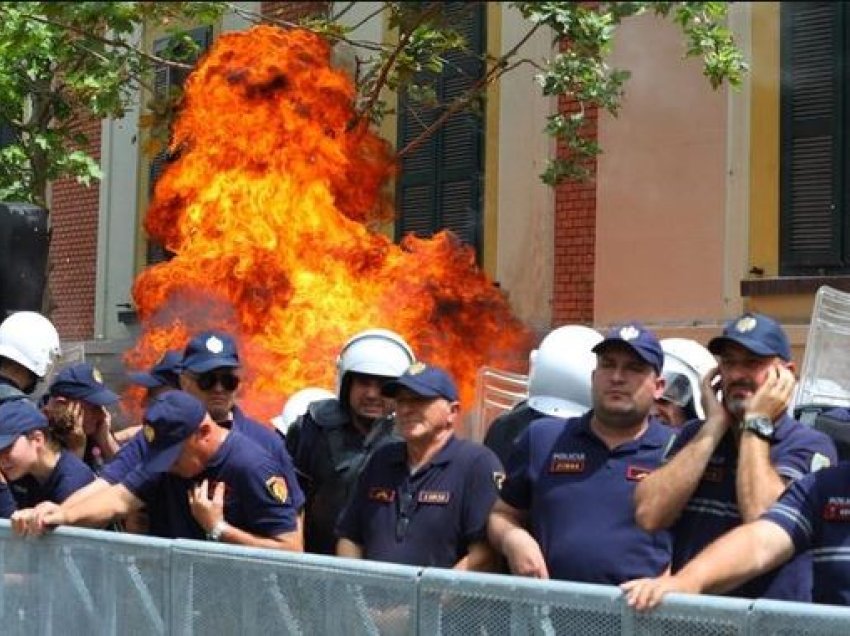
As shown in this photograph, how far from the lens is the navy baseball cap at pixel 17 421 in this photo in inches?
218

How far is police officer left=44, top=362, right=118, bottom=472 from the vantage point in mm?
6500

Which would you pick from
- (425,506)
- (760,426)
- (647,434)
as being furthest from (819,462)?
(425,506)

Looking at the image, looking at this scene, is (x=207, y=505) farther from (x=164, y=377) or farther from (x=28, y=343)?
(x=28, y=343)

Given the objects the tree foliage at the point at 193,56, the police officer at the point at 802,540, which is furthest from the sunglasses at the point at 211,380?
the tree foliage at the point at 193,56

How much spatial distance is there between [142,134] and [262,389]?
466cm

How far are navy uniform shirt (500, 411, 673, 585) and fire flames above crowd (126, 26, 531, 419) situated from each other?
4092 mm

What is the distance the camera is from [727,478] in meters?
4.21

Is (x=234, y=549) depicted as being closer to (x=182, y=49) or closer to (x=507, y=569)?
(x=507, y=569)

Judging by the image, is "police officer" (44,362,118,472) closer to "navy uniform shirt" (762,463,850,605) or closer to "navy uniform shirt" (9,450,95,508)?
"navy uniform shirt" (9,450,95,508)

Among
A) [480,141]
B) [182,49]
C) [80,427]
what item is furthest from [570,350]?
[480,141]

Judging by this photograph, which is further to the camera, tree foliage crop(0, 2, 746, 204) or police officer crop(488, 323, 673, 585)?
tree foliage crop(0, 2, 746, 204)

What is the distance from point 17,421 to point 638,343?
2.38 m

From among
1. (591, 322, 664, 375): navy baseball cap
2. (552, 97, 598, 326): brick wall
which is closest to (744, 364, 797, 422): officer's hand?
(591, 322, 664, 375): navy baseball cap

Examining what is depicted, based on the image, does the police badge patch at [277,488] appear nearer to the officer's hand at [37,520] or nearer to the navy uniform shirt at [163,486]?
the navy uniform shirt at [163,486]
